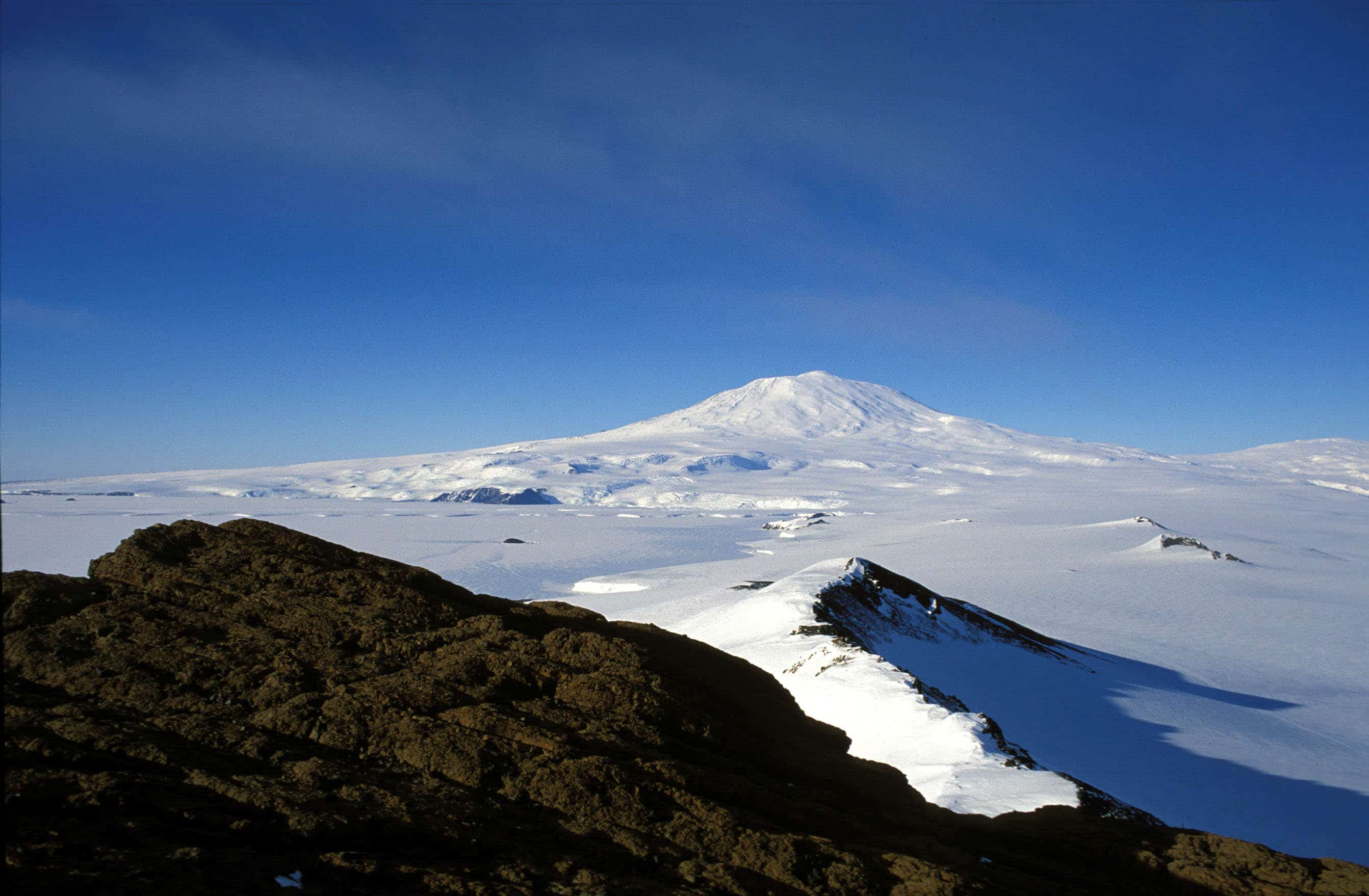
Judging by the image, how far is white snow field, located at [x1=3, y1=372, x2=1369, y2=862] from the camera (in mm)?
13742

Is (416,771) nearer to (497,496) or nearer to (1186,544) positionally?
(1186,544)

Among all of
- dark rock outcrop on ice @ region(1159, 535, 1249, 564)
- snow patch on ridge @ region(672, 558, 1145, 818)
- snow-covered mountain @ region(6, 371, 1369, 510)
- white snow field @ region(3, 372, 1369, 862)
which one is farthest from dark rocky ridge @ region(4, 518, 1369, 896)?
snow-covered mountain @ region(6, 371, 1369, 510)

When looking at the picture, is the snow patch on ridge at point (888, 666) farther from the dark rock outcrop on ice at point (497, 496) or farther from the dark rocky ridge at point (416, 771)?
the dark rock outcrop on ice at point (497, 496)

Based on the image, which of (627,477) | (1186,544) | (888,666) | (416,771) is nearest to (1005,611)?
(1186,544)

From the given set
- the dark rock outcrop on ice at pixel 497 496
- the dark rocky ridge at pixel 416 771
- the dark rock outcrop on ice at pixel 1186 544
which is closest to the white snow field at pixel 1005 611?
the dark rock outcrop on ice at pixel 1186 544

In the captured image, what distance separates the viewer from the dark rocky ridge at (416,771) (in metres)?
4.10

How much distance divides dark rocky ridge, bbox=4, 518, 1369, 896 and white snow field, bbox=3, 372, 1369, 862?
2362 mm

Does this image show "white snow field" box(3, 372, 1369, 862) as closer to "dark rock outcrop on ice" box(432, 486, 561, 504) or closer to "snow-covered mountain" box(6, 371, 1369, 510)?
"dark rock outcrop on ice" box(432, 486, 561, 504)

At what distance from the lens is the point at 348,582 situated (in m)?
8.79

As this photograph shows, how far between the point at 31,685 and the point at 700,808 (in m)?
4.94

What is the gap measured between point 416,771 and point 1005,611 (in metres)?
35.6

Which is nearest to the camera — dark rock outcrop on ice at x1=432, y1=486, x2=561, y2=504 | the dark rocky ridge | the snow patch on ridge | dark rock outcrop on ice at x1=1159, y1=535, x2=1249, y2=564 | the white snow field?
the dark rocky ridge

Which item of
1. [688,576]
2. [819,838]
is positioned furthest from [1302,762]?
[688,576]

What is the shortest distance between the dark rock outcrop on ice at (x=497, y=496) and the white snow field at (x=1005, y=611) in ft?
17.7
